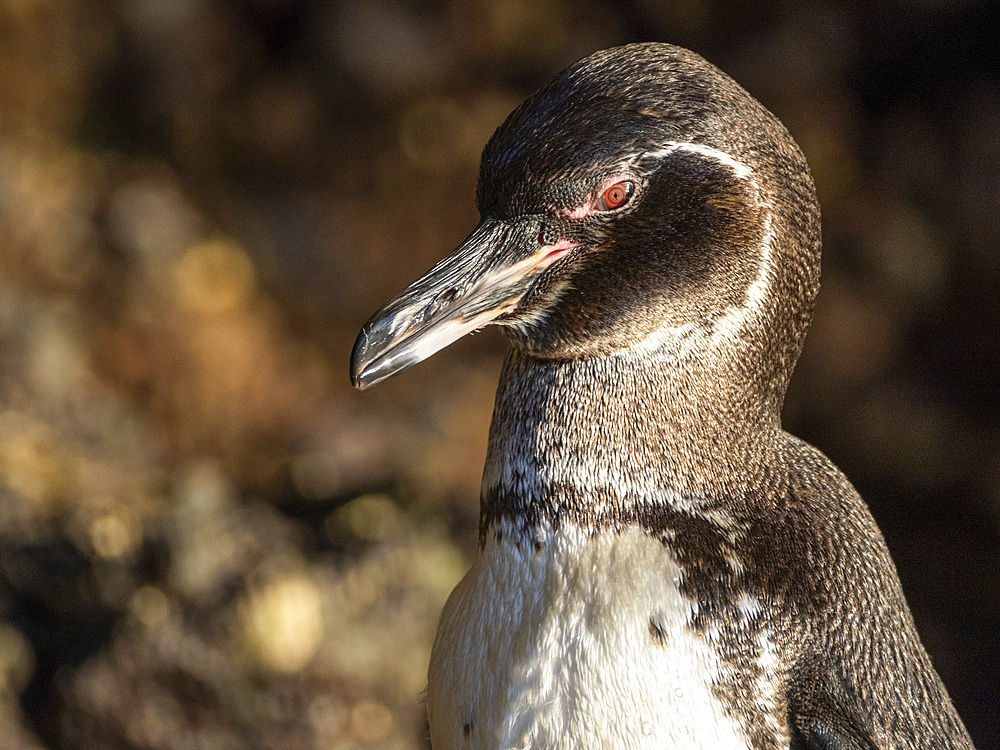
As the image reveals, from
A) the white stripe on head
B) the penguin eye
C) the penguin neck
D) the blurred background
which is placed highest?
the penguin eye

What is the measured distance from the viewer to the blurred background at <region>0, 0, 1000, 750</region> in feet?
6.34

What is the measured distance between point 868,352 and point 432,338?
193 centimetres

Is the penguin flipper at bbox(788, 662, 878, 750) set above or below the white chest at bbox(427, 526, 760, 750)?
below

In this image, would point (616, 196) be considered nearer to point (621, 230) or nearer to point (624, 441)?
point (621, 230)

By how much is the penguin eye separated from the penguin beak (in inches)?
1.8

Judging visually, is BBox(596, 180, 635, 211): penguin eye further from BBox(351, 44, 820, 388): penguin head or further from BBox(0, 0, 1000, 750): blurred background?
BBox(0, 0, 1000, 750): blurred background

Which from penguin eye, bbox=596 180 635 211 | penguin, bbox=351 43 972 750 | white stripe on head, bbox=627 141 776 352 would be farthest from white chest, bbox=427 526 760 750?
penguin eye, bbox=596 180 635 211

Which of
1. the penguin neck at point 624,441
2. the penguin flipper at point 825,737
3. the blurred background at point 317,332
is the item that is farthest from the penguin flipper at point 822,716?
the blurred background at point 317,332

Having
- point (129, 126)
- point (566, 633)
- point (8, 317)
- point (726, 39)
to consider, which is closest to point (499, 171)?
point (566, 633)

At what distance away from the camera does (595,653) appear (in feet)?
2.99

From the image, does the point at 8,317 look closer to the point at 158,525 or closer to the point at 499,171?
the point at 158,525

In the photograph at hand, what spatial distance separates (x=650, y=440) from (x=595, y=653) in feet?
0.65

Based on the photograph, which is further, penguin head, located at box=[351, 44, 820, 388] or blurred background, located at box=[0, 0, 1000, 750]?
blurred background, located at box=[0, 0, 1000, 750]

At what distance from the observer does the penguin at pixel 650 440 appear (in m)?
0.90
